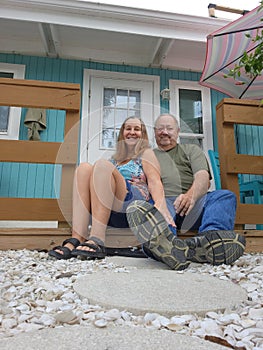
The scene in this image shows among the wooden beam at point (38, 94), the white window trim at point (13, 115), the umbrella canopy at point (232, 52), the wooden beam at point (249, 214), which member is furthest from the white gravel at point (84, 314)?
the white window trim at point (13, 115)

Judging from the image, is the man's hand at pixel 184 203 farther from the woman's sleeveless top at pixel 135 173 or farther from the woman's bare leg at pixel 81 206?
the woman's bare leg at pixel 81 206

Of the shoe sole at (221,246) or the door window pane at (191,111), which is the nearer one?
the shoe sole at (221,246)

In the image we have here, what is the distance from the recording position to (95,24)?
2.76 metres

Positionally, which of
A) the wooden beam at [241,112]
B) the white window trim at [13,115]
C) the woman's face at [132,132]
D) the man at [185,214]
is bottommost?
the man at [185,214]

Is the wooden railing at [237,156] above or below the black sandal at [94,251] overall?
above

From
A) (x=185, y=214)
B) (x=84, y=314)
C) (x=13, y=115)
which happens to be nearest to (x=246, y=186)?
(x=185, y=214)

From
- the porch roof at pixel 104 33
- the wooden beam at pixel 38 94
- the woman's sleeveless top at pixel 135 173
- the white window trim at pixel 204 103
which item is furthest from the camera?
the white window trim at pixel 204 103

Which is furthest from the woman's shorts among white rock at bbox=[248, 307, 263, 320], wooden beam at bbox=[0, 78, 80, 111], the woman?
white rock at bbox=[248, 307, 263, 320]

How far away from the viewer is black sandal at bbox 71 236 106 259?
4.11 feet

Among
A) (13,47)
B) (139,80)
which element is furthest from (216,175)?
(13,47)

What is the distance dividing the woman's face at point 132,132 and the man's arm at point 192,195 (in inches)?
15.4

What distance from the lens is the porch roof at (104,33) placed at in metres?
2.68

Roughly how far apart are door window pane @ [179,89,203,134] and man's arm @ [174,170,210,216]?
1.98m

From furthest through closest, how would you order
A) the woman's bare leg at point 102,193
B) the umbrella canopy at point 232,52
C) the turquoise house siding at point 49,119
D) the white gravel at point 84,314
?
the turquoise house siding at point 49,119
the umbrella canopy at point 232,52
the woman's bare leg at point 102,193
the white gravel at point 84,314
